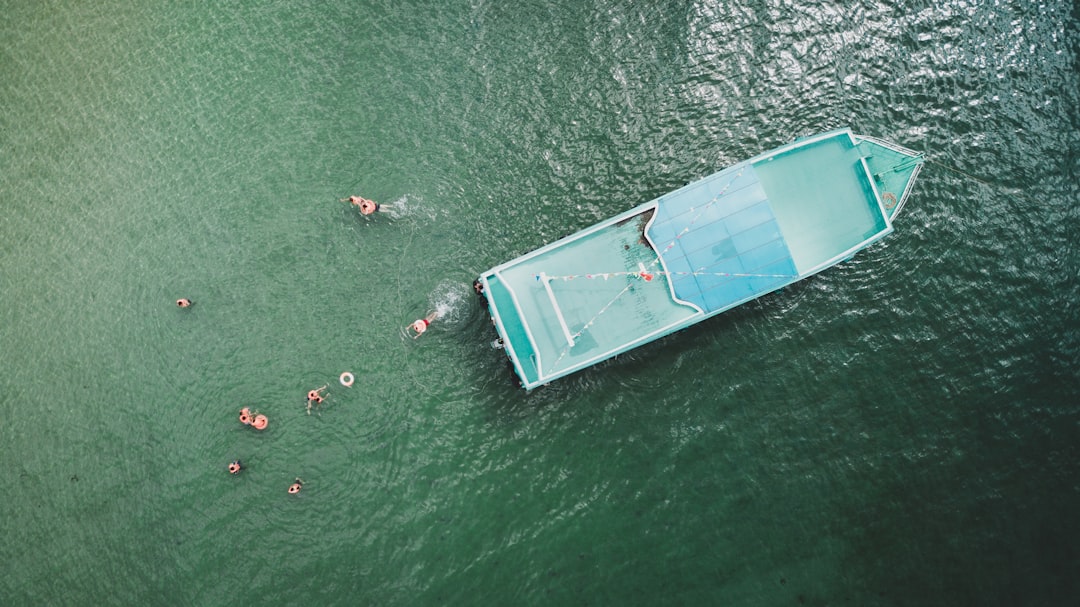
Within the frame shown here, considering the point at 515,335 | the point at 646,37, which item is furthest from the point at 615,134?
the point at 515,335

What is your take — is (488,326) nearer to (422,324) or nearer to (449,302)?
(449,302)

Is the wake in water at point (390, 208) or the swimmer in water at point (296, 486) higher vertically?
the wake in water at point (390, 208)

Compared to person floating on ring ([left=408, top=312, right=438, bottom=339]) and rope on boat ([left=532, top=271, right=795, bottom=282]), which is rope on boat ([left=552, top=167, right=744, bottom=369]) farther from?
person floating on ring ([left=408, top=312, right=438, bottom=339])

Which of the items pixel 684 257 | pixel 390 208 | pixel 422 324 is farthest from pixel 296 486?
pixel 684 257

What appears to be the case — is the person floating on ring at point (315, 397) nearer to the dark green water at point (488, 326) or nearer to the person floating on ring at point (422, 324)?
the dark green water at point (488, 326)

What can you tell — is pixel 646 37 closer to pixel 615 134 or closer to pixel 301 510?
pixel 615 134

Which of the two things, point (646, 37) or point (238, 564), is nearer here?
point (238, 564)

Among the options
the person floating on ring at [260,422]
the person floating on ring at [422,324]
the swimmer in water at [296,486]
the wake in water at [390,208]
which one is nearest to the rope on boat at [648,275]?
the person floating on ring at [422,324]
